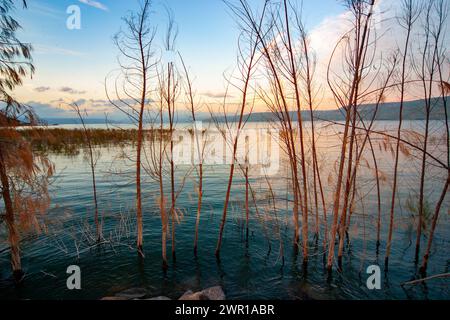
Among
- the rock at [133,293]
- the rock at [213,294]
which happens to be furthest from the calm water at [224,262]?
the rock at [213,294]

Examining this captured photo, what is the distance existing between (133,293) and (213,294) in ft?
6.92

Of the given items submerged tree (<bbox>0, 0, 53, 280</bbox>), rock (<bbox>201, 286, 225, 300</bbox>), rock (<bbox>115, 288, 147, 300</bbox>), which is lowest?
rock (<bbox>115, 288, 147, 300</bbox>)

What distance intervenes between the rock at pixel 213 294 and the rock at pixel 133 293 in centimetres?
160

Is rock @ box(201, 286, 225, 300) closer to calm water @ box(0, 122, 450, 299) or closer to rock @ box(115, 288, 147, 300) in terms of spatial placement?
calm water @ box(0, 122, 450, 299)

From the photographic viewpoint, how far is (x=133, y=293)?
6086mm

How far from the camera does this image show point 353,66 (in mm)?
5055

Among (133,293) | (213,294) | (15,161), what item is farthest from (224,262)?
(15,161)

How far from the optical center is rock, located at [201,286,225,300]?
17.8 ft

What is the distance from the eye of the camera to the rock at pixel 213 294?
214 inches

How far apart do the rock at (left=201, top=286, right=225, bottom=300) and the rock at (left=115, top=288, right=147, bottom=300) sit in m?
1.60

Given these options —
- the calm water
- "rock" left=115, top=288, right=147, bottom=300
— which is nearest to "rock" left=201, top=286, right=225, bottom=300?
the calm water

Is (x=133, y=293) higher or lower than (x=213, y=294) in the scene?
lower

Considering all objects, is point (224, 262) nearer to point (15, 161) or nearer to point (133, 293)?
point (133, 293)
